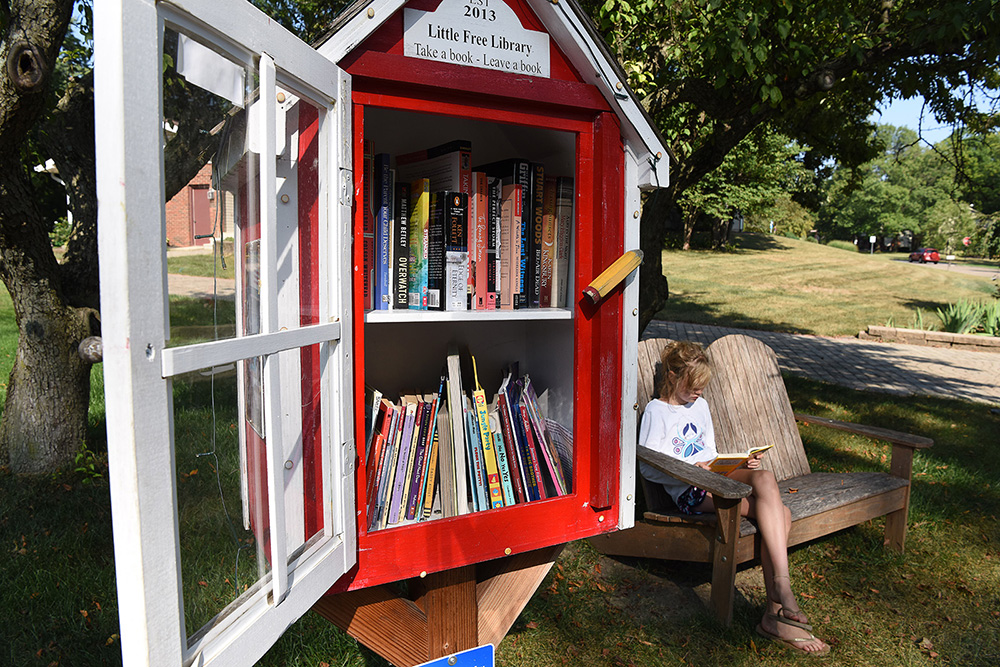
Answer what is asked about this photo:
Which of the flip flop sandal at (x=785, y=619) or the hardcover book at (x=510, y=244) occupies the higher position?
the hardcover book at (x=510, y=244)

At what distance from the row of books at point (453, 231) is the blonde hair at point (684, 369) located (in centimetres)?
187

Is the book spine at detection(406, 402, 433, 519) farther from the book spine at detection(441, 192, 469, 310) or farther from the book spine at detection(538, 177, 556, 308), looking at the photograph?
the book spine at detection(538, 177, 556, 308)

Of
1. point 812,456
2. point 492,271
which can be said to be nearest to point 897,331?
point 812,456

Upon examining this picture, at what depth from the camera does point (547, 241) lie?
7.73 feet

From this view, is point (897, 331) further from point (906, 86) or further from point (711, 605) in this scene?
point (711, 605)

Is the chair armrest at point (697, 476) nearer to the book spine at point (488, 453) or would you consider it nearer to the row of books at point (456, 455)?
the row of books at point (456, 455)

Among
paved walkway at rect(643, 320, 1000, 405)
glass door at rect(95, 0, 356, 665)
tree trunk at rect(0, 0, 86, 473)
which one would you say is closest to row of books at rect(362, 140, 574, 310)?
glass door at rect(95, 0, 356, 665)

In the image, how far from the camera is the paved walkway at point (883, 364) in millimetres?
9133

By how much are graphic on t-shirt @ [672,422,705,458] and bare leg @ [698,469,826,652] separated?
36 cm

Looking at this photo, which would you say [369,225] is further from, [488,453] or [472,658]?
[472,658]

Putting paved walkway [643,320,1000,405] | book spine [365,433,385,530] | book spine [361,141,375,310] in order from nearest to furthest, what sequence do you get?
book spine [365,433,385,530]
book spine [361,141,375,310]
paved walkway [643,320,1000,405]

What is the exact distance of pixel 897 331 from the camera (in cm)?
1338

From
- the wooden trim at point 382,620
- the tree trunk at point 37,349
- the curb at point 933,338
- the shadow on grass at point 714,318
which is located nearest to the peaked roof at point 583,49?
the wooden trim at point 382,620

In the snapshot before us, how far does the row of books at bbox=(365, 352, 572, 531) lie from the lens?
213 centimetres
